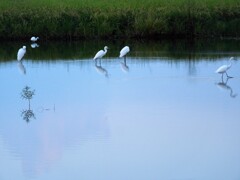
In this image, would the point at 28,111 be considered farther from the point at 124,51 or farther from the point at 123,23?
the point at 123,23

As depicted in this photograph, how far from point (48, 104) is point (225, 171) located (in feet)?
A: 15.3

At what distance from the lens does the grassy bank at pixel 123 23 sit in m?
20.5

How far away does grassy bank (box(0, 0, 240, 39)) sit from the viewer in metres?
20.5

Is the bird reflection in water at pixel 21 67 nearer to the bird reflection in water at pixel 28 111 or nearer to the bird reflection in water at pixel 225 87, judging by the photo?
the bird reflection in water at pixel 28 111

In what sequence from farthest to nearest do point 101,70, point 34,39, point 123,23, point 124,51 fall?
point 123,23, point 34,39, point 124,51, point 101,70

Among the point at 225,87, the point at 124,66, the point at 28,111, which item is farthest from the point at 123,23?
the point at 28,111

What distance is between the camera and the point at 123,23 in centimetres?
2080

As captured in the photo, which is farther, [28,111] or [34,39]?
[34,39]

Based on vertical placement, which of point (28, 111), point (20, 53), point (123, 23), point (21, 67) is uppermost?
point (123, 23)

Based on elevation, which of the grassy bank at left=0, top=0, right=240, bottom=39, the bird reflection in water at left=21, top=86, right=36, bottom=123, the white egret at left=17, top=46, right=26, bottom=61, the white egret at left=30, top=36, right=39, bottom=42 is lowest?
the bird reflection in water at left=21, top=86, right=36, bottom=123

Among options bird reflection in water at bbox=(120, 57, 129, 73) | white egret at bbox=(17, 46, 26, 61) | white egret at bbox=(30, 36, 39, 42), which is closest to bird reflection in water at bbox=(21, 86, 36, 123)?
bird reflection in water at bbox=(120, 57, 129, 73)

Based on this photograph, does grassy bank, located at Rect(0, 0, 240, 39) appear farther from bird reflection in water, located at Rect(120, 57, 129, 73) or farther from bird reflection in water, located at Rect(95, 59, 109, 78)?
bird reflection in water, located at Rect(95, 59, 109, 78)

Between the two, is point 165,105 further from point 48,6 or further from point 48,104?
point 48,6

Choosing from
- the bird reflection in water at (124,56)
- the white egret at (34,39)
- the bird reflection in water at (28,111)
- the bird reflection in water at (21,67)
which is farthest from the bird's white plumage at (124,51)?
the bird reflection in water at (28,111)
